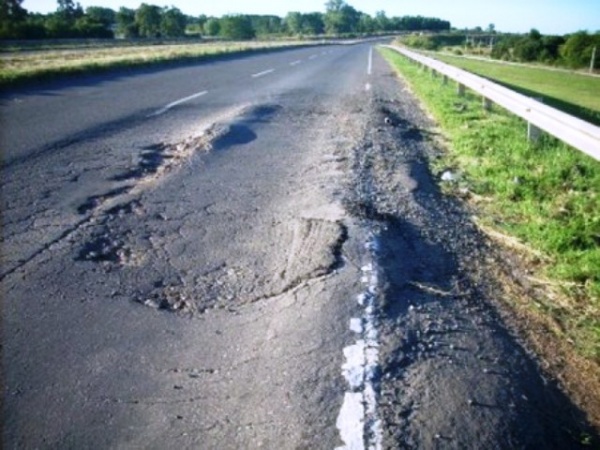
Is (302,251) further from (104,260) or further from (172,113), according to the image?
(172,113)

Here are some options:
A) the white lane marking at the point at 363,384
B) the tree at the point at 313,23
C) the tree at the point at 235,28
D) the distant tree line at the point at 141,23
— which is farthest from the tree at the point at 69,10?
the white lane marking at the point at 363,384

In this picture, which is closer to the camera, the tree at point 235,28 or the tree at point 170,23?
the tree at point 170,23

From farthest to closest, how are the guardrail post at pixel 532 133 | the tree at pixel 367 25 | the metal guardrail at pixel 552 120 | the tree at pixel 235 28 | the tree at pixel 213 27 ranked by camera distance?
the tree at pixel 367 25 → the tree at pixel 213 27 → the tree at pixel 235 28 → the guardrail post at pixel 532 133 → the metal guardrail at pixel 552 120

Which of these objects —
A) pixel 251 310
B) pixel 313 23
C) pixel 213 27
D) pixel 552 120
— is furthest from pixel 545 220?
pixel 313 23

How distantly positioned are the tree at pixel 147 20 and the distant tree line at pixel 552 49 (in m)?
55.2

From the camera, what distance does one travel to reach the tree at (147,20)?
244 ft

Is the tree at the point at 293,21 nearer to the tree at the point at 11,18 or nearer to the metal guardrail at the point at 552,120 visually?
the tree at the point at 11,18

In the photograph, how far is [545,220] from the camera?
4750 mm

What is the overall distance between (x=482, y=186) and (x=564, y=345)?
3.04 m

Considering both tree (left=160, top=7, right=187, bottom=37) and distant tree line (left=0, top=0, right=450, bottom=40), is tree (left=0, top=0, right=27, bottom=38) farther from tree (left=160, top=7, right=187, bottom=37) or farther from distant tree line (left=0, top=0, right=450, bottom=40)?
tree (left=160, top=7, right=187, bottom=37)

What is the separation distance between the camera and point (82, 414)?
8.03 ft

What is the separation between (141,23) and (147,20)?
40.2 inches

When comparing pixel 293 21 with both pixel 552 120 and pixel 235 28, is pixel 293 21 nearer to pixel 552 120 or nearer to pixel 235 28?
pixel 235 28

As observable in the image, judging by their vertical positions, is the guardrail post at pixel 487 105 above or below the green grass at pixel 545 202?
above
